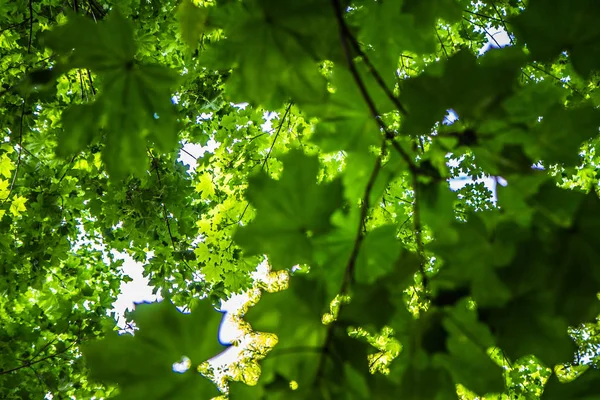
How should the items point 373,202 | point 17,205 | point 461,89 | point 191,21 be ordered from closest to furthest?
1. point 461,89
2. point 373,202
3. point 191,21
4. point 17,205

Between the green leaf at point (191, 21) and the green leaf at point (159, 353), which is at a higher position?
the green leaf at point (191, 21)

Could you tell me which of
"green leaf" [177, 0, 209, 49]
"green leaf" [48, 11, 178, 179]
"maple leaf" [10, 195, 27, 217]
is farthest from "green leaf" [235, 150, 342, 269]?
"maple leaf" [10, 195, 27, 217]

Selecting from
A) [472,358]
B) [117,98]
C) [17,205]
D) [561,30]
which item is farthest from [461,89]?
[17,205]

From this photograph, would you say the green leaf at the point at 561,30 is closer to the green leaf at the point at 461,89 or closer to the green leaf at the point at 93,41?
the green leaf at the point at 461,89

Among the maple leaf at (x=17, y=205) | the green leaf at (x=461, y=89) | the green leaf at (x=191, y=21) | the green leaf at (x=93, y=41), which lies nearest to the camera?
the green leaf at (x=461, y=89)

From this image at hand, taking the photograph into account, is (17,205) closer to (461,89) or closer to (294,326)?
(294,326)

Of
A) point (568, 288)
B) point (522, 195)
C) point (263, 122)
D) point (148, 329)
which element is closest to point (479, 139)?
point (522, 195)

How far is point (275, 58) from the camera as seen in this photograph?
0.62 meters

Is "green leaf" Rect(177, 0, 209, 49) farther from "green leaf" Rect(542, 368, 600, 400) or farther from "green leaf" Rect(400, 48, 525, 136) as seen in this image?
"green leaf" Rect(542, 368, 600, 400)

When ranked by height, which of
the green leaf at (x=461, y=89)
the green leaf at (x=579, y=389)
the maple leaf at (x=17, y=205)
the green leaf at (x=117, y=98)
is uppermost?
the maple leaf at (x=17, y=205)

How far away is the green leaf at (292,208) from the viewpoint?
600 millimetres

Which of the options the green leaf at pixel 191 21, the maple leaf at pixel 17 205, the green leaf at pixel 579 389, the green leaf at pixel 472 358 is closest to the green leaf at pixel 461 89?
the green leaf at pixel 472 358

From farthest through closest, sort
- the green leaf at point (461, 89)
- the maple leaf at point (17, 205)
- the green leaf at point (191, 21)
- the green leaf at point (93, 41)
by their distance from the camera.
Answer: the maple leaf at point (17, 205) < the green leaf at point (191, 21) < the green leaf at point (93, 41) < the green leaf at point (461, 89)

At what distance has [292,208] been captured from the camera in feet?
2.01
